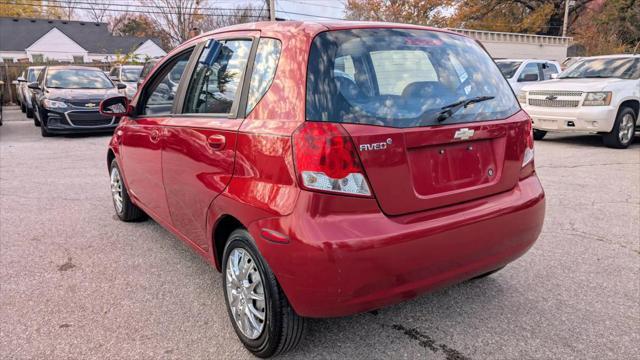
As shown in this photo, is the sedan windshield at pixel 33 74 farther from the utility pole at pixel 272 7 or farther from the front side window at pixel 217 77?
the front side window at pixel 217 77

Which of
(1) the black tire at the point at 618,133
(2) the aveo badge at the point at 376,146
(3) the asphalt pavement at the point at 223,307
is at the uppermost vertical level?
(2) the aveo badge at the point at 376,146

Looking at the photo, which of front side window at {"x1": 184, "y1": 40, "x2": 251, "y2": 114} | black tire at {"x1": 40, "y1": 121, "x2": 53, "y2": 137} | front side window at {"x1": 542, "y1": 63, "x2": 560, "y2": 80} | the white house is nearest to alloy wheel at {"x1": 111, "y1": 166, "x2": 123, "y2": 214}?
front side window at {"x1": 184, "y1": 40, "x2": 251, "y2": 114}

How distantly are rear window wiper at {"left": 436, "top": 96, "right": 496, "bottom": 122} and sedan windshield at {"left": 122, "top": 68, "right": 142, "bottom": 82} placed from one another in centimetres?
1748

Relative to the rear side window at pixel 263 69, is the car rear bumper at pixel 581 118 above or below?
below

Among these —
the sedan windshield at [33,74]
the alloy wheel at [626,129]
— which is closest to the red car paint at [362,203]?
the alloy wheel at [626,129]

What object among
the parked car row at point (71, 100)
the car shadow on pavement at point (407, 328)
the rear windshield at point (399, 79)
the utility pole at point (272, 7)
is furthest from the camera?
the utility pole at point (272, 7)

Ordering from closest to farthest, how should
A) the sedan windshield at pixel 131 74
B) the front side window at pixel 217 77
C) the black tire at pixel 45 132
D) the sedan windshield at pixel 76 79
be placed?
the front side window at pixel 217 77, the black tire at pixel 45 132, the sedan windshield at pixel 76 79, the sedan windshield at pixel 131 74

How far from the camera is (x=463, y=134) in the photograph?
2406 millimetres

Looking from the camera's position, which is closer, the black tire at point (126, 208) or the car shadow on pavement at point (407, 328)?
the car shadow on pavement at point (407, 328)

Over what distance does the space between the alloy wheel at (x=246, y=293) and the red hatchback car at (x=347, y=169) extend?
1 cm

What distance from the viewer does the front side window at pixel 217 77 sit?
2.68m

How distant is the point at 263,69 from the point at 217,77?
54cm

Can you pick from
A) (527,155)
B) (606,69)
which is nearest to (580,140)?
(606,69)

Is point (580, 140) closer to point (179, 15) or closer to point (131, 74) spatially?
point (131, 74)
